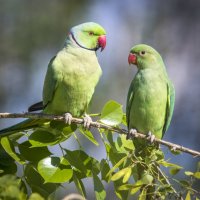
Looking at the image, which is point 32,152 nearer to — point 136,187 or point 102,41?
point 136,187

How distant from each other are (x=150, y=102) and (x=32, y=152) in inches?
38.4

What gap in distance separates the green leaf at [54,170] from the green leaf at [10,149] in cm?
8

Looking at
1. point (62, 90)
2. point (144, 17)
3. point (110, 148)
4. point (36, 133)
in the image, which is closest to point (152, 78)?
point (62, 90)

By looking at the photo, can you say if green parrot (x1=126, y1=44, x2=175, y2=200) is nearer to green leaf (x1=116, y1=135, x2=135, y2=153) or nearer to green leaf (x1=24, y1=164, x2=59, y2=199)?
green leaf (x1=116, y1=135, x2=135, y2=153)

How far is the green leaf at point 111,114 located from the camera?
232 cm

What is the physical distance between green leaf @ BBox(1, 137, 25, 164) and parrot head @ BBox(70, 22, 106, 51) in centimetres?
110

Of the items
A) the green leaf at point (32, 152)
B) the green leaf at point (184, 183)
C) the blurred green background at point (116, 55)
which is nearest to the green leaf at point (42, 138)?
the green leaf at point (32, 152)

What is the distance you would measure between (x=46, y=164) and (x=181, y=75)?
5.70m

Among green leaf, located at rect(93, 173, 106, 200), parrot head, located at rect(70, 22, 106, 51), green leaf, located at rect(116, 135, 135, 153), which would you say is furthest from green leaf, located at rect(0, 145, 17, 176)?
parrot head, located at rect(70, 22, 106, 51)

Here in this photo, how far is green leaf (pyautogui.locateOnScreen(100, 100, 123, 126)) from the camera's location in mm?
2316

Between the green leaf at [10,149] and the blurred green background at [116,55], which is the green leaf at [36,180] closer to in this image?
the green leaf at [10,149]

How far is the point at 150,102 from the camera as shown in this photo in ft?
9.87

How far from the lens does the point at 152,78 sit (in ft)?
10.1

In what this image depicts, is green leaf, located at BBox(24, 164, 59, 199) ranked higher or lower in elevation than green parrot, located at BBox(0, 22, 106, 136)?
lower
